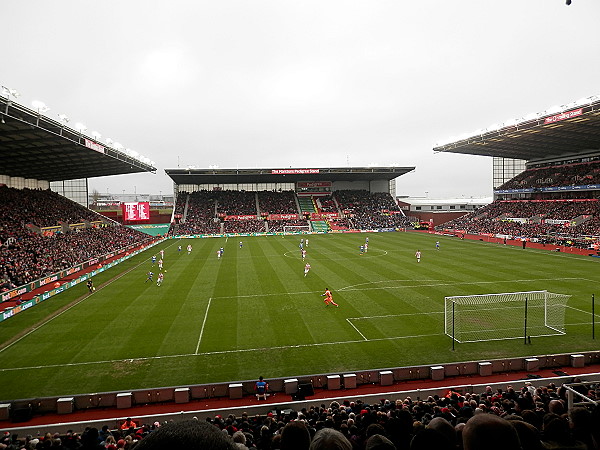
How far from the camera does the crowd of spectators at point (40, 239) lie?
111ft

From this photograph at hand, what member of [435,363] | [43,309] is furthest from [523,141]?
[43,309]

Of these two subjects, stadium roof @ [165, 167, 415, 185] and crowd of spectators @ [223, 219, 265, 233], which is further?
stadium roof @ [165, 167, 415, 185]

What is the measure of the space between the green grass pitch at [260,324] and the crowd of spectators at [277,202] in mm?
52422

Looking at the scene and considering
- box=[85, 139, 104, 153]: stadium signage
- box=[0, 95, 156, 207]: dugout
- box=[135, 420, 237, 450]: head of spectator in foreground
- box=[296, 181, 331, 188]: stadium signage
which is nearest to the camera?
box=[135, 420, 237, 450]: head of spectator in foreground

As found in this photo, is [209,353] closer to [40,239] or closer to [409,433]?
[409,433]

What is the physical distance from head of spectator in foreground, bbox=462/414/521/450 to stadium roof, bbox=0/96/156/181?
32.8 meters

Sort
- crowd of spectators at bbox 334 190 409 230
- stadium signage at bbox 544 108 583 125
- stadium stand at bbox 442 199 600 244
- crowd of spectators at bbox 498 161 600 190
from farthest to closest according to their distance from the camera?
crowd of spectators at bbox 334 190 409 230 → crowd of spectators at bbox 498 161 600 190 → stadium stand at bbox 442 199 600 244 → stadium signage at bbox 544 108 583 125

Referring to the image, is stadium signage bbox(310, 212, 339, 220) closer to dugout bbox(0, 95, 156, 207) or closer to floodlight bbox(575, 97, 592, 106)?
dugout bbox(0, 95, 156, 207)

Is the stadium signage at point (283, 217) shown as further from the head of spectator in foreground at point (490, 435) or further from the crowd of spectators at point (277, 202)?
the head of spectator in foreground at point (490, 435)

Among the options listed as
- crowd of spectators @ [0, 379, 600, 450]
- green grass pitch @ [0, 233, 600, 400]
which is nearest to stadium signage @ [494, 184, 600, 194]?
green grass pitch @ [0, 233, 600, 400]

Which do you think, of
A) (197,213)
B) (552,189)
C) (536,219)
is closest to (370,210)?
(536,219)

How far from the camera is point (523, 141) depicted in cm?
6059

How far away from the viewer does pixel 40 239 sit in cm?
4247

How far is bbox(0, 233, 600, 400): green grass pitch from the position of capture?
53.0 feet
